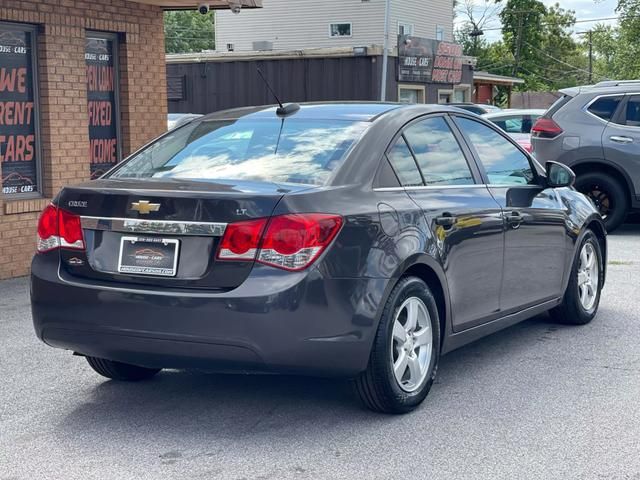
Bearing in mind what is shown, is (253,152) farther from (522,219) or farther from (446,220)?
(522,219)

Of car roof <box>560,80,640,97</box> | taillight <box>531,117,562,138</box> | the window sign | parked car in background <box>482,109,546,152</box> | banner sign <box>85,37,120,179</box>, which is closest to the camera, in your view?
banner sign <box>85,37,120,179</box>

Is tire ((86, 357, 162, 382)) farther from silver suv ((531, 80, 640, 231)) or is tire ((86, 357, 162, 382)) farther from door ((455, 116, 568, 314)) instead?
silver suv ((531, 80, 640, 231))

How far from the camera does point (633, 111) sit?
516 inches

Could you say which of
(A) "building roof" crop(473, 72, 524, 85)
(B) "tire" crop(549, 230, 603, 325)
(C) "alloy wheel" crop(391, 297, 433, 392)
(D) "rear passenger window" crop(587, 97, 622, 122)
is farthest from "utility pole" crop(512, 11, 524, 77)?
→ (C) "alloy wheel" crop(391, 297, 433, 392)

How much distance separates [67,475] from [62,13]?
23.1 feet

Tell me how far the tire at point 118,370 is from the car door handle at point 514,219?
2.27 m

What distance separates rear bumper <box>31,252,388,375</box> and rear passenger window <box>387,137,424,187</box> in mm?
794

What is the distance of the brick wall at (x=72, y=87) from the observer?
9922mm

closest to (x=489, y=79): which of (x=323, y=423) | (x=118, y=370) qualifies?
(x=118, y=370)

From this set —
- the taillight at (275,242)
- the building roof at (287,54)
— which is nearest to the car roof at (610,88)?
the taillight at (275,242)

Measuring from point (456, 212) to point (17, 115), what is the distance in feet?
19.0

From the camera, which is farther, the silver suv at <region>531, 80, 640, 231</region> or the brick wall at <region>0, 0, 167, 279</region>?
the silver suv at <region>531, 80, 640, 231</region>

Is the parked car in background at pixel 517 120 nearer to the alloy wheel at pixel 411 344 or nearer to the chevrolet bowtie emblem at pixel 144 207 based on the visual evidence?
the alloy wheel at pixel 411 344

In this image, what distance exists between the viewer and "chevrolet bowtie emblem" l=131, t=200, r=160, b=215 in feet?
16.0
